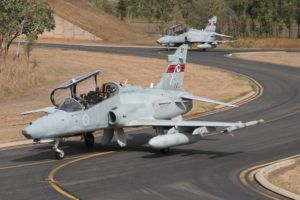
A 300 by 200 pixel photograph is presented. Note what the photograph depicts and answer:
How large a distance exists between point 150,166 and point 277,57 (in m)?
48.0

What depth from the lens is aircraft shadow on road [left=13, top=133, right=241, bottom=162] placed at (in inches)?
896

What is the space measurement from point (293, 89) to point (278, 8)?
54277 mm

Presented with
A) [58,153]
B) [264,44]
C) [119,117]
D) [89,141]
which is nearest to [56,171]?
[58,153]

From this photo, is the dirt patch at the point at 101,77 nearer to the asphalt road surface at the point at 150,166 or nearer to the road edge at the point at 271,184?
the asphalt road surface at the point at 150,166

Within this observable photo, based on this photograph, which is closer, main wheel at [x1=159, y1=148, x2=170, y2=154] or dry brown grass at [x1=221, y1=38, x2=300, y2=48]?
main wheel at [x1=159, y1=148, x2=170, y2=154]

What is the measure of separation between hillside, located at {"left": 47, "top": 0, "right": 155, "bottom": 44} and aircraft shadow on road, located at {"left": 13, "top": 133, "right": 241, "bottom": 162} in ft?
205

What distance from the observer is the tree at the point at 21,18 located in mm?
44812

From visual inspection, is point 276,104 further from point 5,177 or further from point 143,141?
point 5,177

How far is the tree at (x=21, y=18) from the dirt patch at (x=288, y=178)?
29.6 meters

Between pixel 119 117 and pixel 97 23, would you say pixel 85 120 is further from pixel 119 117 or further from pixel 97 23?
pixel 97 23

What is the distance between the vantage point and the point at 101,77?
49719mm

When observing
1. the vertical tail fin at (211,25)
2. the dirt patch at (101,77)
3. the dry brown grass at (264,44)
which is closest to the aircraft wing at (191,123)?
the dirt patch at (101,77)

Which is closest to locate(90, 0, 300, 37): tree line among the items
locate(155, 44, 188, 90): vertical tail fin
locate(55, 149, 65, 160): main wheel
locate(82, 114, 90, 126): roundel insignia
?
locate(155, 44, 188, 90): vertical tail fin

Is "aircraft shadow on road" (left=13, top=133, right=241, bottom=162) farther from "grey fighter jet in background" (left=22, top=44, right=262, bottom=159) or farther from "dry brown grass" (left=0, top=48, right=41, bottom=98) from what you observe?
"dry brown grass" (left=0, top=48, right=41, bottom=98)
